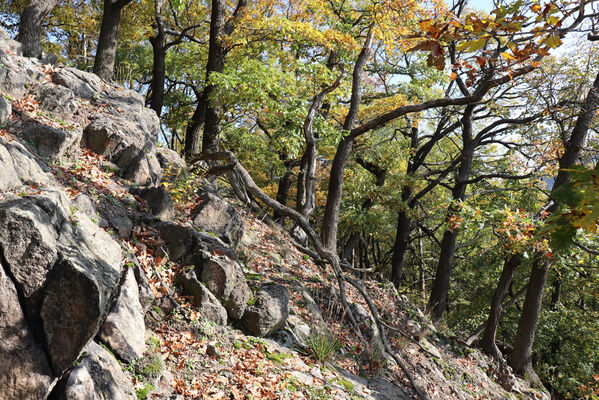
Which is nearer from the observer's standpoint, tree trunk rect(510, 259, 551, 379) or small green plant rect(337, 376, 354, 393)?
small green plant rect(337, 376, 354, 393)

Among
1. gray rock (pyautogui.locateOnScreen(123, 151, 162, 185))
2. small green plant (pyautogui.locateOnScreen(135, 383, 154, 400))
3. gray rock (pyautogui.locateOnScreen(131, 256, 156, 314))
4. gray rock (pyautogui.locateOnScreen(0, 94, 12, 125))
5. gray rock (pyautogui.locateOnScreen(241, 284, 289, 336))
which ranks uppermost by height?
gray rock (pyautogui.locateOnScreen(0, 94, 12, 125))

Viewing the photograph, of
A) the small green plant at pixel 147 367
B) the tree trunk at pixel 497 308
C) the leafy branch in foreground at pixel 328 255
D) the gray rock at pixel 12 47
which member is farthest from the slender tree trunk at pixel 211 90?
the tree trunk at pixel 497 308

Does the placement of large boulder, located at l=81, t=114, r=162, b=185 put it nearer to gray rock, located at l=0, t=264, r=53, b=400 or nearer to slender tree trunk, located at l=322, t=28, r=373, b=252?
gray rock, located at l=0, t=264, r=53, b=400

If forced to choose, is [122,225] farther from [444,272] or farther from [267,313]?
[444,272]

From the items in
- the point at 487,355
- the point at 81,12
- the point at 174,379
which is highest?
the point at 81,12

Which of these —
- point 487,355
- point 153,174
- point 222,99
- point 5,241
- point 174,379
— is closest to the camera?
point 5,241

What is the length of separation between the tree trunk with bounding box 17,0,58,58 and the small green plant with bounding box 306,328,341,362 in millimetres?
7458

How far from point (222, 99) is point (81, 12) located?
10.5 m

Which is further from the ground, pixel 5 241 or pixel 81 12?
pixel 81 12

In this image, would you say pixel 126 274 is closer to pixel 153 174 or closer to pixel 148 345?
pixel 148 345

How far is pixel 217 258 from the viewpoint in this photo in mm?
5164

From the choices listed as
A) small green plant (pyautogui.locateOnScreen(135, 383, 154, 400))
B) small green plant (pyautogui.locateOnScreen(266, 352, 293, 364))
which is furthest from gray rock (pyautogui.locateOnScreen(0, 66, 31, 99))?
small green plant (pyautogui.locateOnScreen(266, 352, 293, 364))

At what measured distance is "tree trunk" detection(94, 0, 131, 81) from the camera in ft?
30.3

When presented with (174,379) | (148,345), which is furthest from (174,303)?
(174,379)
